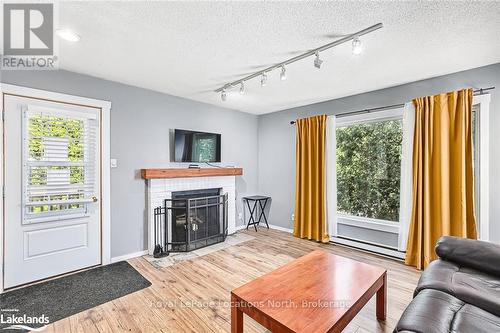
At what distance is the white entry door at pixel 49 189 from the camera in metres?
2.42

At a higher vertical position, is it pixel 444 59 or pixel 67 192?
pixel 444 59

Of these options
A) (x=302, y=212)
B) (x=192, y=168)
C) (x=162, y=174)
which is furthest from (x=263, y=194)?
(x=162, y=174)

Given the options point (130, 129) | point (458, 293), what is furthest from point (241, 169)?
point (458, 293)

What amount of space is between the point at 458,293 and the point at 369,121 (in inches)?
108

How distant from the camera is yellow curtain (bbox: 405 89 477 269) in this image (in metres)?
2.64

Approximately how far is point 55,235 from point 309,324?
295 centimetres

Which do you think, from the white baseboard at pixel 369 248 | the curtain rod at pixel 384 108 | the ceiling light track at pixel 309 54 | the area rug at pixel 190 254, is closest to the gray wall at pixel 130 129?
the area rug at pixel 190 254

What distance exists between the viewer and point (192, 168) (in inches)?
150

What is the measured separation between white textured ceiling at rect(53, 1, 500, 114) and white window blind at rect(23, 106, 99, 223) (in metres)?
0.65

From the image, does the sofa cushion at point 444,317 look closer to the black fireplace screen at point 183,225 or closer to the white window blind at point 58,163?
the black fireplace screen at point 183,225

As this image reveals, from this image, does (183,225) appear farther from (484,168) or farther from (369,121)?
(484,168)

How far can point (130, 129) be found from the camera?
3256 millimetres

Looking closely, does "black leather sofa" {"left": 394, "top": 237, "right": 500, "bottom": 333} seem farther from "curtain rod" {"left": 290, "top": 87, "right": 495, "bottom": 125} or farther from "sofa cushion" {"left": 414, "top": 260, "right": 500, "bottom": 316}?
"curtain rod" {"left": 290, "top": 87, "right": 495, "bottom": 125}

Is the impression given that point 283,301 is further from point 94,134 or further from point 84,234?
point 94,134
